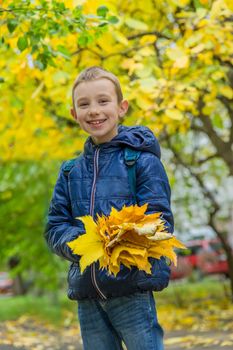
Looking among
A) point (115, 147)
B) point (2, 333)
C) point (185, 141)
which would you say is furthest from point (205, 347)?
point (185, 141)

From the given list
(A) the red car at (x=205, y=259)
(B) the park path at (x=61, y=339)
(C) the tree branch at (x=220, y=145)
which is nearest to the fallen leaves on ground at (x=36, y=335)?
(B) the park path at (x=61, y=339)

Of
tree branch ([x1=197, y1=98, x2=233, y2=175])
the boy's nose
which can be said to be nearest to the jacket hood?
the boy's nose

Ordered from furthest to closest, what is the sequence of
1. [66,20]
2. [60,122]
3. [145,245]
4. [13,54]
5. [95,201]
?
[60,122] < [13,54] < [66,20] < [95,201] < [145,245]

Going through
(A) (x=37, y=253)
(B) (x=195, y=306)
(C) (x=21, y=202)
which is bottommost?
(B) (x=195, y=306)

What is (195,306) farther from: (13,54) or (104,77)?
(104,77)

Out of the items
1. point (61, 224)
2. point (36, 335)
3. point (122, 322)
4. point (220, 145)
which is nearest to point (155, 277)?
point (122, 322)

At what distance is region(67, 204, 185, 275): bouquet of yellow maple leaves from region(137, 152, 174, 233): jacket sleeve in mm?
202

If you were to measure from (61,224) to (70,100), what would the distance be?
2.76 metres

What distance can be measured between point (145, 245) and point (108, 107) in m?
0.66

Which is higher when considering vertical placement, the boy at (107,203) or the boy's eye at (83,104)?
the boy's eye at (83,104)

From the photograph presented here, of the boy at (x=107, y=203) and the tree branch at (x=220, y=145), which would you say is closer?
the boy at (x=107, y=203)

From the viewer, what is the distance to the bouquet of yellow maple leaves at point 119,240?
7.41 ft

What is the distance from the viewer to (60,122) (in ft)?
27.4

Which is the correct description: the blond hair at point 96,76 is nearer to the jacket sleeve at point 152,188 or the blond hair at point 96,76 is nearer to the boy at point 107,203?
the boy at point 107,203
